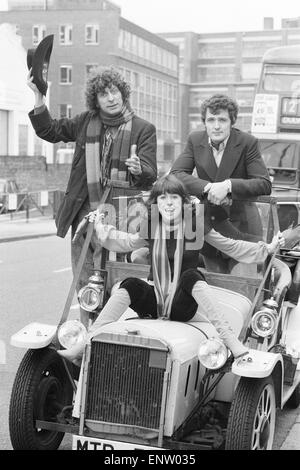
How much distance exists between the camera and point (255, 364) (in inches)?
175

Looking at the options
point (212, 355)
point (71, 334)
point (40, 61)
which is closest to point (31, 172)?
point (40, 61)

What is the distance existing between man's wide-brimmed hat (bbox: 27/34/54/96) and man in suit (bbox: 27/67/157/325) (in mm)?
61

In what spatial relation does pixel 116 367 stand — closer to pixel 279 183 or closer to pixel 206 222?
pixel 206 222

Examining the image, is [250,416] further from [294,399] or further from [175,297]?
[294,399]

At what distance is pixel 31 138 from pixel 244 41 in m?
85.2

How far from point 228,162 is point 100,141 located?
0.93m

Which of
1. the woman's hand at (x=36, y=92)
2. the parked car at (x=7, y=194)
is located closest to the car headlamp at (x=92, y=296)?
the woman's hand at (x=36, y=92)

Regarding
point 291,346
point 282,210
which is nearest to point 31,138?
point 282,210

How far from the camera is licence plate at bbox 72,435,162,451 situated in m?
4.30

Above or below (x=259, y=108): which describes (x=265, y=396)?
below

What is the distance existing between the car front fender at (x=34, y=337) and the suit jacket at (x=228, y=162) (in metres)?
1.50

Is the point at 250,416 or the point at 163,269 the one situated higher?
the point at 163,269
